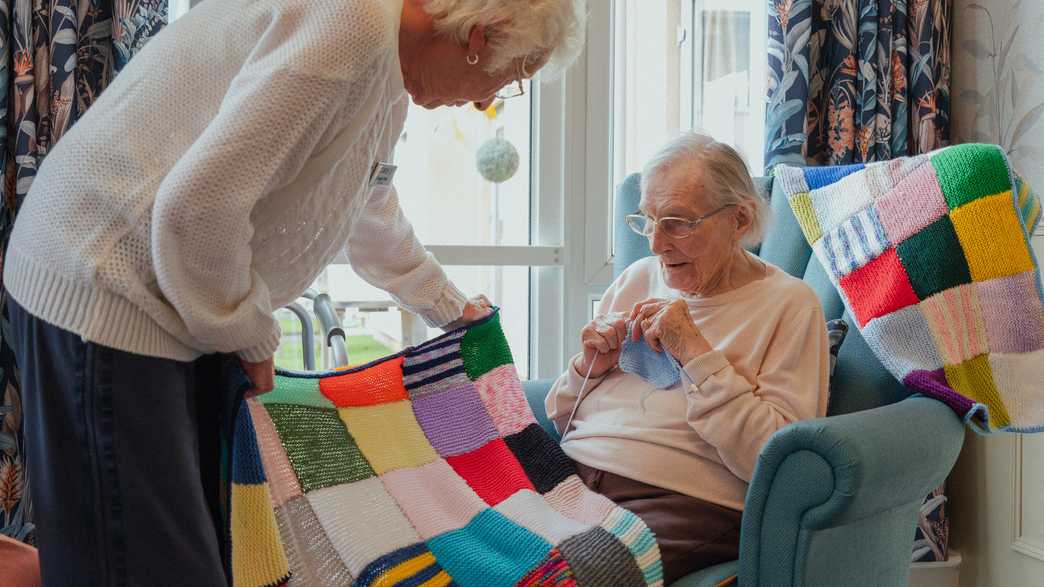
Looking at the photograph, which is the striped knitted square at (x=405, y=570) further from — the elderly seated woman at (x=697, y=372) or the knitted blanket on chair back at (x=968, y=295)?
the knitted blanket on chair back at (x=968, y=295)

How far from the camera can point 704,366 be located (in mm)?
1518

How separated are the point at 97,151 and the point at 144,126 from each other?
5 centimetres

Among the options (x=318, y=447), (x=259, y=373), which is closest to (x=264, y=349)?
(x=259, y=373)

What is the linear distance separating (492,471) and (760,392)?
1.54 ft

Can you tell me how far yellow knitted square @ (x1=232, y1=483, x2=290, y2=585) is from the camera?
1.18 metres

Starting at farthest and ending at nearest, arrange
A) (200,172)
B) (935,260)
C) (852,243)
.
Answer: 1. (852,243)
2. (935,260)
3. (200,172)

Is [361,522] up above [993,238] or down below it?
below

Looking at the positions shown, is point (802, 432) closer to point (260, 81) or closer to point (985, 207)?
point (985, 207)

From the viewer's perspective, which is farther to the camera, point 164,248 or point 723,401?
point 723,401

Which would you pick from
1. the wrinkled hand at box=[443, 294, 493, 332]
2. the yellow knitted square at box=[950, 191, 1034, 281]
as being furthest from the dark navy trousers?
the yellow knitted square at box=[950, 191, 1034, 281]

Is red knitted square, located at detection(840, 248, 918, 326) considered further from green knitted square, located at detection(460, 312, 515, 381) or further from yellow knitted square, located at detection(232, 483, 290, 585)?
yellow knitted square, located at detection(232, 483, 290, 585)

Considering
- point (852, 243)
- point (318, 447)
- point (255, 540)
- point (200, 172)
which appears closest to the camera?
point (200, 172)

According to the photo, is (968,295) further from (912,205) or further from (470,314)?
(470,314)

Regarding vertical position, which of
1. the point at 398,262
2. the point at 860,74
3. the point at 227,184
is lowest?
the point at 398,262
